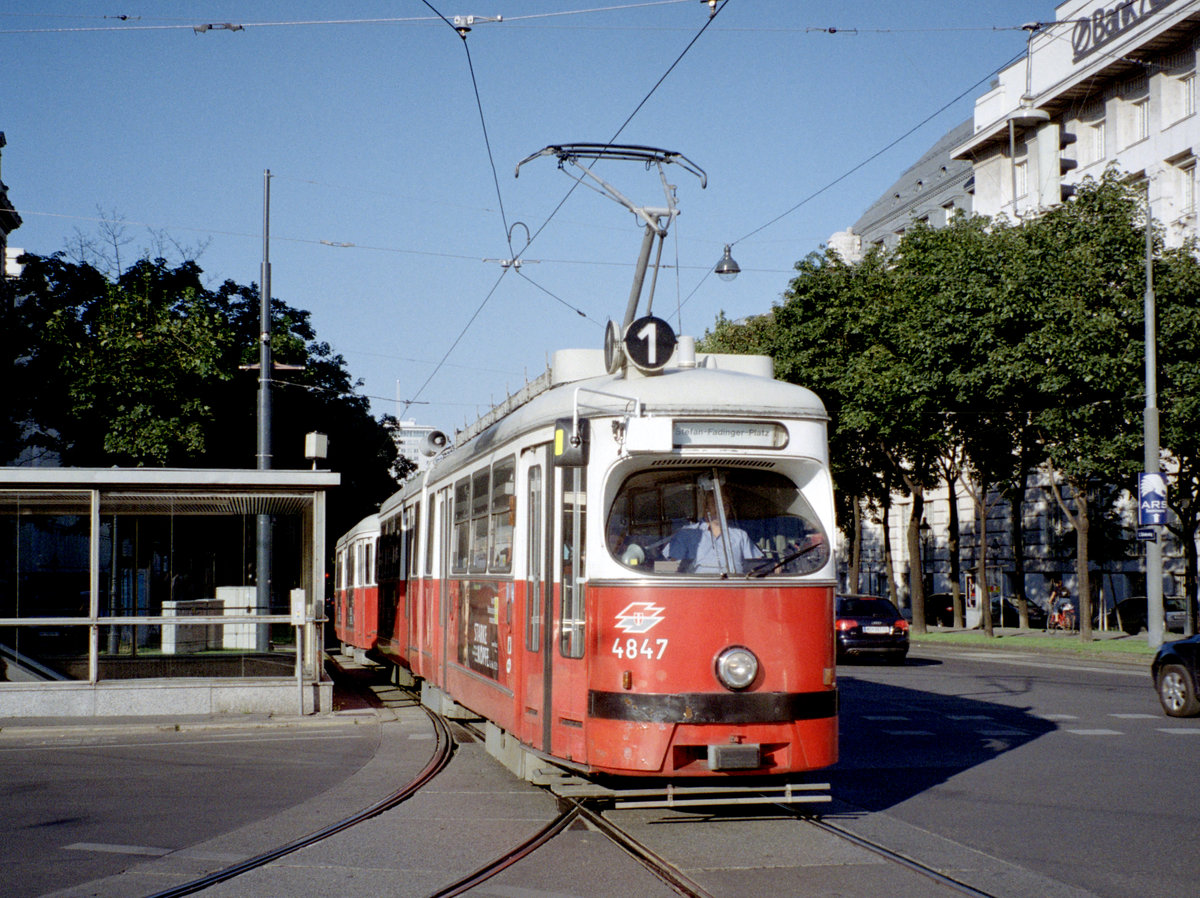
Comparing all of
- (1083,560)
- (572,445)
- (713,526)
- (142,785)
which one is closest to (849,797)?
(713,526)

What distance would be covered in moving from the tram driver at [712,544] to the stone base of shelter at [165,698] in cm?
963

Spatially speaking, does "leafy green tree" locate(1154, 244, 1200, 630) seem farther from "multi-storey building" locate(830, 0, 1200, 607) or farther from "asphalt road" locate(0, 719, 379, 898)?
"asphalt road" locate(0, 719, 379, 898)

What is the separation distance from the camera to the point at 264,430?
2320 cm

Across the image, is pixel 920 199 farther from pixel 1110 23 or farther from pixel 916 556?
pixel 916 556

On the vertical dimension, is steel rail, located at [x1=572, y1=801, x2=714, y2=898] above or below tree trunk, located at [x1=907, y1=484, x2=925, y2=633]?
below

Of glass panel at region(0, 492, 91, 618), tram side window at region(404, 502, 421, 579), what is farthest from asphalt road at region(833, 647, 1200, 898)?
glass panel at region(0, 492, 91, 618)

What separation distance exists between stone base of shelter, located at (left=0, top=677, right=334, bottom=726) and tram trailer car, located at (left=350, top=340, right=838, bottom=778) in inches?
323

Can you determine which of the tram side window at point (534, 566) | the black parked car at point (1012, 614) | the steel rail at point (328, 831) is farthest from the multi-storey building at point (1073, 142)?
the tram side window at point (534, 566)

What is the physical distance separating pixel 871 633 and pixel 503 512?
17102 mm

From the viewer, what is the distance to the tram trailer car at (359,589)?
23.5 metres

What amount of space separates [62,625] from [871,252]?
95.3ft

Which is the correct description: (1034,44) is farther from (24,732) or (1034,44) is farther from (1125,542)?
(24,732)

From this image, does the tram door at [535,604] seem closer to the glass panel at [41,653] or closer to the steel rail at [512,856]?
the steel rail at [512,856]

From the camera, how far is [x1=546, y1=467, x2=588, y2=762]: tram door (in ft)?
29.4
